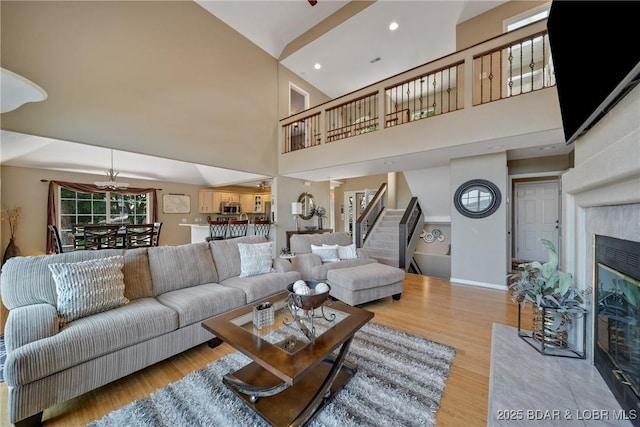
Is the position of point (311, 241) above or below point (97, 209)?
below

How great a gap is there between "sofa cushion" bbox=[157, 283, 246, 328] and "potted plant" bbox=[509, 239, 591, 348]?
101 inches

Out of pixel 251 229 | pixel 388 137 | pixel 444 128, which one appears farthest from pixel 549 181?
pixel 251 229

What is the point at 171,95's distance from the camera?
4.20 metres

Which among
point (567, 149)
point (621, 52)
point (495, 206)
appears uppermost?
point (567, 149)

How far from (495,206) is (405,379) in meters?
3.46

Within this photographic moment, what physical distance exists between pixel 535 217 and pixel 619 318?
507cm

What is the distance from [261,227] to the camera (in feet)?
19.3

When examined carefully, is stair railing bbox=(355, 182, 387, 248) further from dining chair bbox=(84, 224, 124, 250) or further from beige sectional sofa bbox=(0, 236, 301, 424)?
dining chair bbox=(84, 224, 124, 250)

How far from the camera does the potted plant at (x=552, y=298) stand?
1.72m

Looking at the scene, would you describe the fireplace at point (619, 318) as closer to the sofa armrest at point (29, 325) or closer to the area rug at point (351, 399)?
the area rug at point (351, 399)

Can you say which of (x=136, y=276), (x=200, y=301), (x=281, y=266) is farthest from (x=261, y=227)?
(x=200, y=301)

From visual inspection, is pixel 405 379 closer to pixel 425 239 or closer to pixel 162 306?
pixel 162 306

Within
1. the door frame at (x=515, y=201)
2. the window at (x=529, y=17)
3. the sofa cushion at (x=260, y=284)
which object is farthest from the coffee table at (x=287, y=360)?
the window at (x=529, y=17)

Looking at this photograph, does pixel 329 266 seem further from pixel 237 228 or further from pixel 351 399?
pixel 237 228
